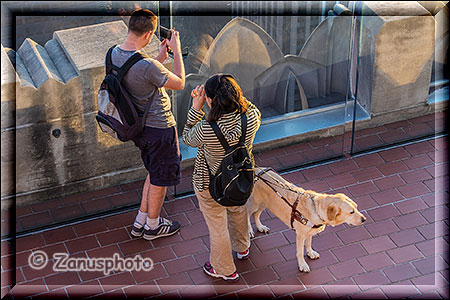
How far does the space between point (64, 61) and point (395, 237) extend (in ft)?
9.78

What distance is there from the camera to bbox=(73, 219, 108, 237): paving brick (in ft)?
21.1

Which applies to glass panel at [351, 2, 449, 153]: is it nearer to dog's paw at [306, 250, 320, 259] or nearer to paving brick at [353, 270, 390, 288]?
dog's paw at [306, 250, 320, 259]

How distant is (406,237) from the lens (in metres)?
6.32

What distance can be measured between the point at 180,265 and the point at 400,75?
2888 mm

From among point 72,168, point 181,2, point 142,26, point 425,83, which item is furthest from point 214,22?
point 425,83

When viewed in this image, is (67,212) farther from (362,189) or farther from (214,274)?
(362,189)

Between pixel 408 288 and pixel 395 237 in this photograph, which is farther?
pixel 395 237

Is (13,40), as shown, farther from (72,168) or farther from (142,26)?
(142,26)

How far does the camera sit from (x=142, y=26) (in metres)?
5.57

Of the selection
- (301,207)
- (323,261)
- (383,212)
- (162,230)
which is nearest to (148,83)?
(162,230)

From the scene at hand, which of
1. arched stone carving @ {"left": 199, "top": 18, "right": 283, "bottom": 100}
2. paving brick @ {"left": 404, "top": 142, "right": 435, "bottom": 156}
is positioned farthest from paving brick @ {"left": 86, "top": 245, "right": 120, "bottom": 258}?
paving brick @ {"left": 404, "top": 142, "right": 435, "bottom": 156}

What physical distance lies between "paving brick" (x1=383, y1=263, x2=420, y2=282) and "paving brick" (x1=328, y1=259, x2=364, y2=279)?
0.21 m

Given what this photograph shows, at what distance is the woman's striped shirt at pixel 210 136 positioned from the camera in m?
5.29

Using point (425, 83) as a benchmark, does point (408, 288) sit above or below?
below
